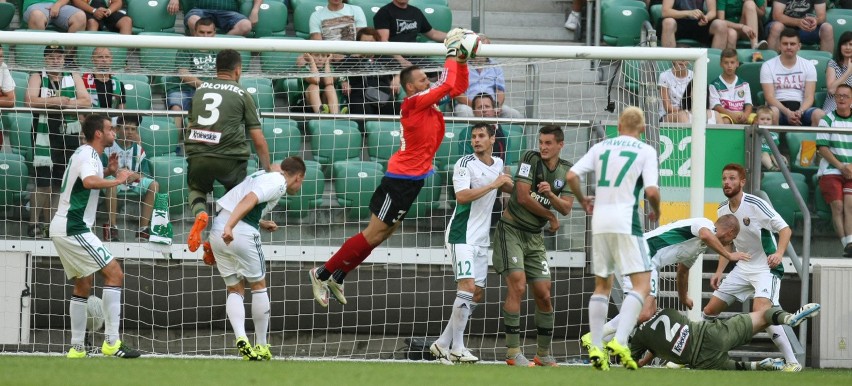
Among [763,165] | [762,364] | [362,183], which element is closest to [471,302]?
[362,183]

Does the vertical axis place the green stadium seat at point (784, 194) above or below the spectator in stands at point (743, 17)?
below

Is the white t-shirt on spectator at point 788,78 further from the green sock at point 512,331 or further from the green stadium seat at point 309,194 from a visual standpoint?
the green stadium seat at point 309,194

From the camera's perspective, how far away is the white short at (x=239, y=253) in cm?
989

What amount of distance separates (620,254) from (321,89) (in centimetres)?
446

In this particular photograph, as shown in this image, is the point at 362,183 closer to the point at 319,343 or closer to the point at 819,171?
the point at 319,343

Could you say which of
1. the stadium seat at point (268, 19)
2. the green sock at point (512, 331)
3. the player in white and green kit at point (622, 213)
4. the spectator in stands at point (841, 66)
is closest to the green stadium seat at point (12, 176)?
the stadium seat at point (268, 19)

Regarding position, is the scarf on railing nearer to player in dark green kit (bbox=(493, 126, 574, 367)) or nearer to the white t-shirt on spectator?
player in dark green kit (bbox=(493, 126, 574, 367))

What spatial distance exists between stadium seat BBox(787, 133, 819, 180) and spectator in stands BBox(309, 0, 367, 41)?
16.3 ft

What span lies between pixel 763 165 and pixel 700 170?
1.98 meters

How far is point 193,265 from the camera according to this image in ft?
39.9

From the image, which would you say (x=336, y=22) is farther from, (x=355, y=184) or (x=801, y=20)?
(x=801, y=20)

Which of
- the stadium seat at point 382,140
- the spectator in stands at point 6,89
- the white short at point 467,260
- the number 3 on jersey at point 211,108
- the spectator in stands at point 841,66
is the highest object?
the spectator in stands at point 841,66

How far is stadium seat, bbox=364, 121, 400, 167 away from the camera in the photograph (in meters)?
12.3

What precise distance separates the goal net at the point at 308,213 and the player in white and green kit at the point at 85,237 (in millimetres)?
1262
